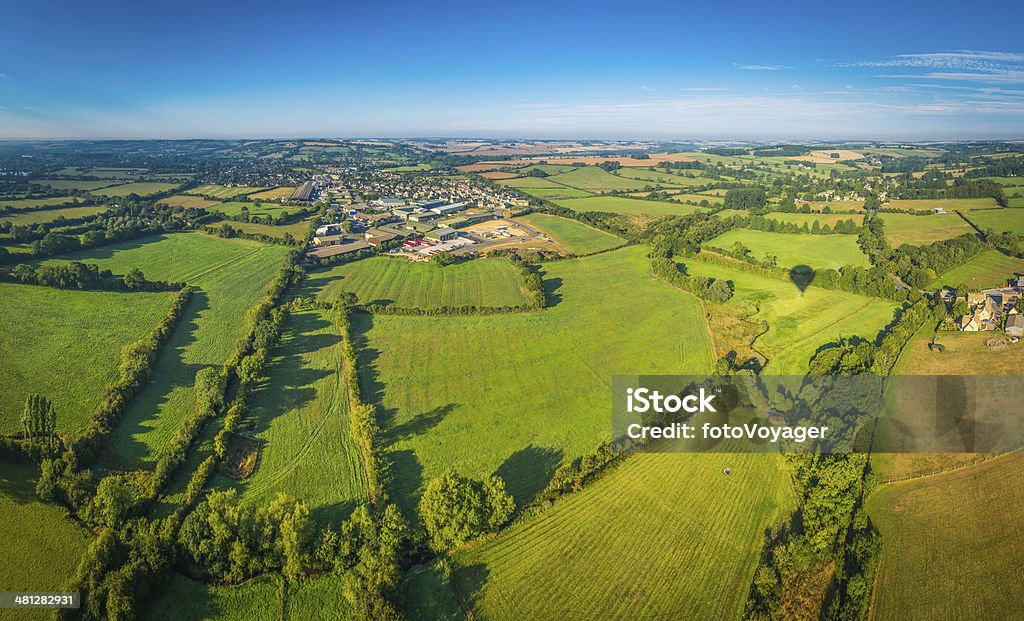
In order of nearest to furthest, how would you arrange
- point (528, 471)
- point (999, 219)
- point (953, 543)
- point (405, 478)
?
point (953, 543), point (405, 478), point (528, 471), point (999, 219)

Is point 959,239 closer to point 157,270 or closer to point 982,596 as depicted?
point 982,596

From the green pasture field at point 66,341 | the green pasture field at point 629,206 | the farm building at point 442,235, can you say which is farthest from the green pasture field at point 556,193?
the green pasture field at point 66,341

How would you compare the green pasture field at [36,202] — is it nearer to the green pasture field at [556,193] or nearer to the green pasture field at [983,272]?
the green pasture field at [556,193]

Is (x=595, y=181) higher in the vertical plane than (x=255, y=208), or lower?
higher

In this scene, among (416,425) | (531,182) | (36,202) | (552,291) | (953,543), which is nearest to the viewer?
(953,543)

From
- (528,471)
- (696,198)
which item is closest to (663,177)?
(696,198)

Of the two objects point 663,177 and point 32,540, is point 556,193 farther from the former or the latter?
point 32,540

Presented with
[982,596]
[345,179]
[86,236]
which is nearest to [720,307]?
[982,596]
